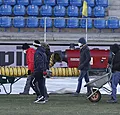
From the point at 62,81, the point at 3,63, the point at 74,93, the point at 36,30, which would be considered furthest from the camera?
the point at 36,30

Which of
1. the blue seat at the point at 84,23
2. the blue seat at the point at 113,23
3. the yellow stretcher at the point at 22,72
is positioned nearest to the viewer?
the yellow stretcher at the point at 22,72

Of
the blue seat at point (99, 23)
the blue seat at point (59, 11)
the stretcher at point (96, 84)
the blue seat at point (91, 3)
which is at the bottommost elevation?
the stretcher at point (96, 84)

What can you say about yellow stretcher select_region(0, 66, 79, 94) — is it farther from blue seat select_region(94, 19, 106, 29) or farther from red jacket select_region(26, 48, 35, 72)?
blue seat select_region(94, 19, 106, 29)

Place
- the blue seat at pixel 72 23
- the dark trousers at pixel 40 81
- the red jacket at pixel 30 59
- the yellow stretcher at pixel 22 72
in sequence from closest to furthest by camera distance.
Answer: the dark trousers at pixel 40 81 < the red jacket at pixel 30 59 < the yellow stretcher at pixel 22 72 < the blue seat at pixel 72 23

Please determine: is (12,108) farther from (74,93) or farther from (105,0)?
(105,0)

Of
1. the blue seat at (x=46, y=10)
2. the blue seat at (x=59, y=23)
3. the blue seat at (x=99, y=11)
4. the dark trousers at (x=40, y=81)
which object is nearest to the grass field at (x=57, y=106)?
the dark trousers at (x=40, y=81)

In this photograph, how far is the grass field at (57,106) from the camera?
36.3 feet

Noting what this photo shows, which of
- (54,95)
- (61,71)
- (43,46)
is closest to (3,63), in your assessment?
(61,71)

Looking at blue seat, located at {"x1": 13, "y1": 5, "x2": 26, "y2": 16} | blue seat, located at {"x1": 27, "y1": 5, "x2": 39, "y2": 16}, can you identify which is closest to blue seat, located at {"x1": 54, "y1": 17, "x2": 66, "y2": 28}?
blue seat, located at {"x1": 27, "y1": 5, "x2": 39, "y2": 16}

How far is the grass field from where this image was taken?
11.1m

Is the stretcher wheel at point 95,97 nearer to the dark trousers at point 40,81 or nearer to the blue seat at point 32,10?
the dark trousers at point 40,81

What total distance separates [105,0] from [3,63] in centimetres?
820

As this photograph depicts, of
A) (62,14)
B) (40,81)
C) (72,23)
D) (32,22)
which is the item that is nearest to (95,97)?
(40,81)

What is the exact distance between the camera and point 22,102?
12.8 metres
